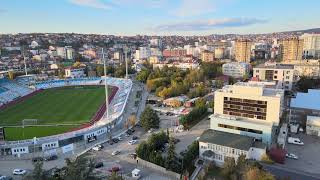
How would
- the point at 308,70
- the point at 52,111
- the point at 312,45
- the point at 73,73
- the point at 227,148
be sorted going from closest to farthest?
the point at 227,148 → the point at 52,111 → the point at 308,70 → the point at 73,73 → the point at 312,45

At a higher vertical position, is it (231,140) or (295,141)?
(231,140)

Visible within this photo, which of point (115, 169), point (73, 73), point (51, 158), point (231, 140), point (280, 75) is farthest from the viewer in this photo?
point (73, 73)

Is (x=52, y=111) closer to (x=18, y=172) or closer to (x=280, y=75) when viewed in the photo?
(x=18, y=172)

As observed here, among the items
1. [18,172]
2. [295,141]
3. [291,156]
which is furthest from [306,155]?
[18,172]

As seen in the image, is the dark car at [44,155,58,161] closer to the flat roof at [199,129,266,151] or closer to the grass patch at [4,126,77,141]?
the grass patch at [4,126,77,141]

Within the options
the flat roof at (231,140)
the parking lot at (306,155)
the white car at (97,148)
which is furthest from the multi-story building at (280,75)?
the white car at (97,148)
